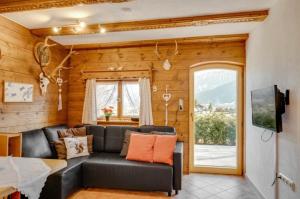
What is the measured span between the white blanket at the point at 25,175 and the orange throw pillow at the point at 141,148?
1.72 metres

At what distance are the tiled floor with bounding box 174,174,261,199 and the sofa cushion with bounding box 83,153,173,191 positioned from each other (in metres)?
0.35

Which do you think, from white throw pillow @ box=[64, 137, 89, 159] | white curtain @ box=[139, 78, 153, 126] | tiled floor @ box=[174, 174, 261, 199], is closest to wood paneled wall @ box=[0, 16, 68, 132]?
white throw pillow @ box=[64, 137, 89, 159]

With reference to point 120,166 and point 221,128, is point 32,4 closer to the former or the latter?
point 120,166

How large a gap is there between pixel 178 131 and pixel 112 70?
187cm

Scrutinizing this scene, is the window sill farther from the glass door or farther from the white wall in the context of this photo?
the white wall

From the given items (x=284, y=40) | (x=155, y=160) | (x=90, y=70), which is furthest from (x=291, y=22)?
(x=90, y=70)

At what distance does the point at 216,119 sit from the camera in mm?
4332

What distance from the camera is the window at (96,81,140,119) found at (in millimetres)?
4555

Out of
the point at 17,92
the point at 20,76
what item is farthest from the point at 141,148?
the point at 20,76

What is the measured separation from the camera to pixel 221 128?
4.29 metres

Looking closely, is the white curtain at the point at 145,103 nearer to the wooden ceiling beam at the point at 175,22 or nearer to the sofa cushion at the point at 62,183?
the wooden ceiling beam at the point at 175,22

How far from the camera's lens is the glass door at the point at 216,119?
4.22 meters

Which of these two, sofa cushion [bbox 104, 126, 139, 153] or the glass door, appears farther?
the glass door

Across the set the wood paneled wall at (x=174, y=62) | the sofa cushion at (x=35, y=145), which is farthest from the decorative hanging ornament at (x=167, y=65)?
the sofa cushion at (x=35, y=145)
